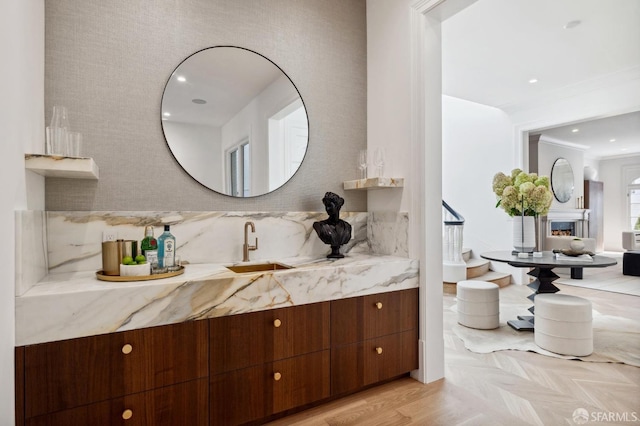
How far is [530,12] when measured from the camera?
3262mm

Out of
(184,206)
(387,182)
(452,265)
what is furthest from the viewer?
(452,265)

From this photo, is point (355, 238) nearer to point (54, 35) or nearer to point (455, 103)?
point (54, 35)

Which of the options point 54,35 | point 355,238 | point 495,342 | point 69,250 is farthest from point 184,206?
point 495,342

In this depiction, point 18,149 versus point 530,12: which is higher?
point 530,12

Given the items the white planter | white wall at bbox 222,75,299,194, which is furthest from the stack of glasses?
the white planter

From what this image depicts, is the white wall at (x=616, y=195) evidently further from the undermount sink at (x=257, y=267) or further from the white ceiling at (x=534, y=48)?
the undermount sink at (x=257, y=267)

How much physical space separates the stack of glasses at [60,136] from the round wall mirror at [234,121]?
0.52 metres

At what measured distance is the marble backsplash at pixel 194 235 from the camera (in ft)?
5.21

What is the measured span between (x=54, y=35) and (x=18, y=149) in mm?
862

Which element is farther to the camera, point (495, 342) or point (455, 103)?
point (455, 103)

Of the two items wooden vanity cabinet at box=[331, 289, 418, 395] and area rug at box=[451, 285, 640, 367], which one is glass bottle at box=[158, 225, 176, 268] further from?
area rug at box=[451, 285, 640, 367]

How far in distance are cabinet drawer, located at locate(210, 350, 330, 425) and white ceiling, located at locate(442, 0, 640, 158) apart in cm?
329

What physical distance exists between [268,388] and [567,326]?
2430 mm

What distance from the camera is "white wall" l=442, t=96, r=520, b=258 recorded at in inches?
229
